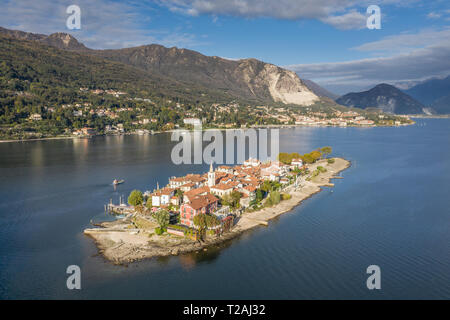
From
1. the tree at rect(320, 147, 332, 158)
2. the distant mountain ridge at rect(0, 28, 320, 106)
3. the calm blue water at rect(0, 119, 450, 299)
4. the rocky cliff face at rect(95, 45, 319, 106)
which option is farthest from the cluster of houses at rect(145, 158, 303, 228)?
the distant mountain ridge at rect(0, 28, 320, 106)

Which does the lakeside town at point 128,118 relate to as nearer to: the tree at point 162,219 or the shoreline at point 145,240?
the shoreline at point 145,240

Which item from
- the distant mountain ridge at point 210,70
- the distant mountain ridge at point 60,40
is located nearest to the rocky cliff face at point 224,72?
the distant mountain ridge at point 210,70

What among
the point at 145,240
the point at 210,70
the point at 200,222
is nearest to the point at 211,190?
the point at 200,222

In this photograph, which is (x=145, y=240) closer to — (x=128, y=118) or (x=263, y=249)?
(x=263, y=249)

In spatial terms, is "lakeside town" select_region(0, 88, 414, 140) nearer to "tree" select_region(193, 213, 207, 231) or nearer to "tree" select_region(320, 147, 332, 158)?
"tree" select_region(320, 147, 332, 158)
